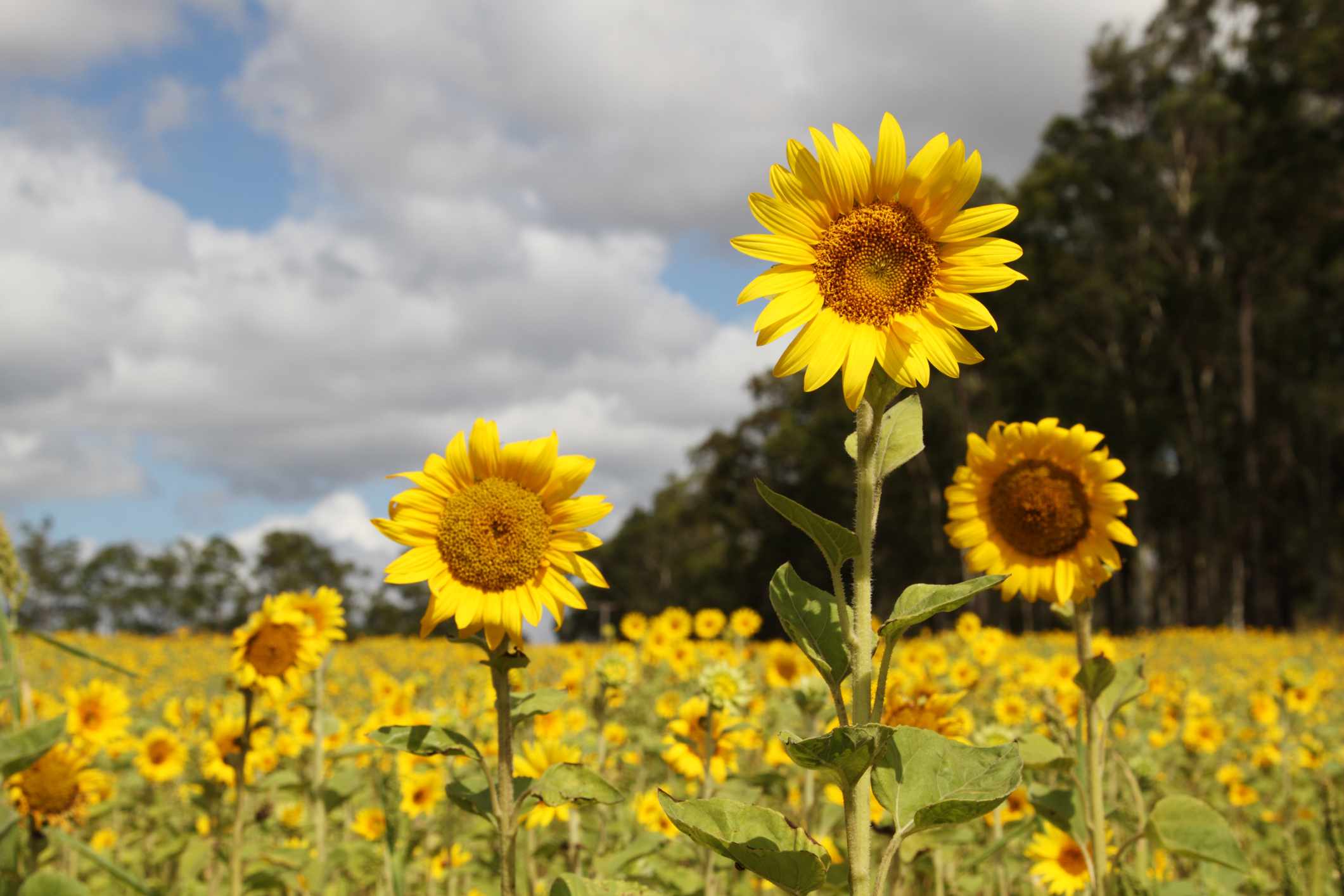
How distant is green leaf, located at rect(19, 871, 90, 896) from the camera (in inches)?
70.9

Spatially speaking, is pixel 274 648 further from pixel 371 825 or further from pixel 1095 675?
pixel 1095 675

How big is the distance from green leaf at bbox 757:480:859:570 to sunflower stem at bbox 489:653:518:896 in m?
0.74

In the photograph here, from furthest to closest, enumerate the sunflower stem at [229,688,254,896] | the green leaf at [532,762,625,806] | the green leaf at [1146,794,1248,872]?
1. the sunflower stem at [229,688,254,896]
2. the green leaf at [1146,794,1248,872]
3. the green leaf at [532,762,625,806]

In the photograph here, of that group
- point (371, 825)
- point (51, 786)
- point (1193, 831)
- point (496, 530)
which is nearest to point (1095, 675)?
point (1193, 831)

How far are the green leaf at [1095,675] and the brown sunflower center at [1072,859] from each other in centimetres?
138

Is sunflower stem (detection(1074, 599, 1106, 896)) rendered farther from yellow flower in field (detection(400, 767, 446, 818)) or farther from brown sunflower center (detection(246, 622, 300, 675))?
yellow flower in field (detection(400, 767, 446, 818))

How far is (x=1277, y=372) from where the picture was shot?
103 feet

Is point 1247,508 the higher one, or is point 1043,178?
point 1043,178

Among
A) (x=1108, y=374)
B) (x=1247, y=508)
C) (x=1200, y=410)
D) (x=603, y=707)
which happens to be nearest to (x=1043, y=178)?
(x=1108, y=374)

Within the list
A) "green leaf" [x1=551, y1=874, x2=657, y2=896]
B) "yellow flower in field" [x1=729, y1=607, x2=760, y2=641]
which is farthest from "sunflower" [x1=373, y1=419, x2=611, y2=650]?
"yellow flower in field" [x1=729, y1=607, x2=760, y2=641]

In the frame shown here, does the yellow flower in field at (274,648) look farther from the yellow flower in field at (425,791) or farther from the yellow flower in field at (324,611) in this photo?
the yellow flower in field at (425,791)

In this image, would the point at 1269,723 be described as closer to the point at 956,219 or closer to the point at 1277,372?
the point at 956,219

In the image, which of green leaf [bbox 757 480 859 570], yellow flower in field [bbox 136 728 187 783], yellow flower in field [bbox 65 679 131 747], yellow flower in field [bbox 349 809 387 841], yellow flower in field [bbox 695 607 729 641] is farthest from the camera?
yellow flower in field [bbox 695 607 729 641]

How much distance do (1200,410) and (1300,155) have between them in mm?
7613
